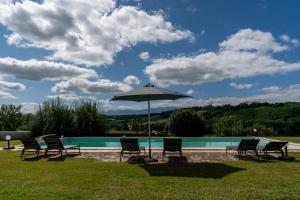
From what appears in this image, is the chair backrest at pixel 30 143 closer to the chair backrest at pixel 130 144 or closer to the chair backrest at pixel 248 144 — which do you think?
the chair backrest at pixel 130 144

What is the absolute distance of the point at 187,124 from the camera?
68.8ft

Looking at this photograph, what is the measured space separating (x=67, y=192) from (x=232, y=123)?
1791 cm

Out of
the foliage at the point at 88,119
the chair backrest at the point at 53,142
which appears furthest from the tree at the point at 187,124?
the chair backrest at the point at 53,142

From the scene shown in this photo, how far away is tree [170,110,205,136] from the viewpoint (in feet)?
68.8

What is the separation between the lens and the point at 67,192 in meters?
5.63

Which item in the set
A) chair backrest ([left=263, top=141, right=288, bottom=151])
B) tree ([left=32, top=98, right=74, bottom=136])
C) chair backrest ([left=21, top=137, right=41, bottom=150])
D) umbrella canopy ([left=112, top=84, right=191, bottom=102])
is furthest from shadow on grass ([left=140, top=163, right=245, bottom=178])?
tree ([left=32, top=98, right=74, bottom=136])

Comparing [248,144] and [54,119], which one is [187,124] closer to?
[54,119]

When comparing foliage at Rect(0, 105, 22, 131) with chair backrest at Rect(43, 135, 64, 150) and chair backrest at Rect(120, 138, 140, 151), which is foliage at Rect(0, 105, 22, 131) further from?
chair backrest at Rect(120, 138, 140, 151)

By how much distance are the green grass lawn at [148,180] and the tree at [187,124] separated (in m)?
11.8

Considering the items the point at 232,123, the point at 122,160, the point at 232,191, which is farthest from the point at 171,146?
the point at 232,123

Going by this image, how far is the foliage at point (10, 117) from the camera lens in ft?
87.2

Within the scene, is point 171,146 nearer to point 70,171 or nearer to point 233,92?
point 70,171

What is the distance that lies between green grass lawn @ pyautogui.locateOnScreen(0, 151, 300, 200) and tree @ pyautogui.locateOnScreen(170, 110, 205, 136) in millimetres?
11807

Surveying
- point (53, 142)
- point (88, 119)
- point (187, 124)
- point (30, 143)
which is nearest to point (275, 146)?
point (53, 142)
